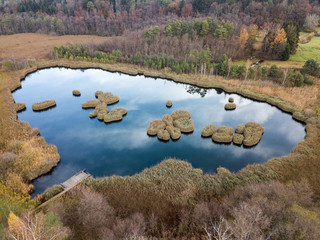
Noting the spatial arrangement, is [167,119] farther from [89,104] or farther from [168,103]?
[89,104]

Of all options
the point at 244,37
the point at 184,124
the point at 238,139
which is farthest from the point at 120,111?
the point at 244,37

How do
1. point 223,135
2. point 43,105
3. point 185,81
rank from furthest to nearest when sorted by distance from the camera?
point 185,81 < point 43,105 < point 223,135

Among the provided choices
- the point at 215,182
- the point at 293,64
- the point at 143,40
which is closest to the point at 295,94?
the point at 293,64

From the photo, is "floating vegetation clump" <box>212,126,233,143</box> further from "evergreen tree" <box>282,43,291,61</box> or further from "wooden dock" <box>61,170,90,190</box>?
"evergreen tree" <box>282,43,291,61</box>

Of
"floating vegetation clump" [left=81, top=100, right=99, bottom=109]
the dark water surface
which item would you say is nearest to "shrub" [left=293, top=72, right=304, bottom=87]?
the dark water surface

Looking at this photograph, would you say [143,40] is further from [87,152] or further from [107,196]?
[107,196]

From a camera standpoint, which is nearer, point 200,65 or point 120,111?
point 120,111
